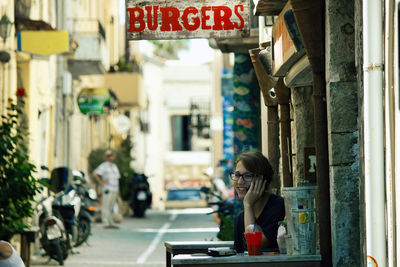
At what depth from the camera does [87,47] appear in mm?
28875

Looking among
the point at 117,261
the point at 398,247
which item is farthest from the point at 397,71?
the point at 117,261

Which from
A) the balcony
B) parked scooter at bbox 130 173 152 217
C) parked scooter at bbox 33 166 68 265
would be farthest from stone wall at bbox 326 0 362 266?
parked scooter at bbox 130 173 152 217

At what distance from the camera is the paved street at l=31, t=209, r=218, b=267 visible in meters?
16.5

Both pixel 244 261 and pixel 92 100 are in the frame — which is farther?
pixel 92 100

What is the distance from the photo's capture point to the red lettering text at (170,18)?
9391 mm

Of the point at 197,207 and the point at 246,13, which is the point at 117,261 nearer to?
the point at 246,13

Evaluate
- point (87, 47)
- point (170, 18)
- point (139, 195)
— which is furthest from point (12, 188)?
point (139, 195)

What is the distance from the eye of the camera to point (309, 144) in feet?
34.4

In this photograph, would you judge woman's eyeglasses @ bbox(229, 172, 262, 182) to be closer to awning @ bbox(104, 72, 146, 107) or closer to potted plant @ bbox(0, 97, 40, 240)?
potted plant @ bbox(0, 97, 40, 240)

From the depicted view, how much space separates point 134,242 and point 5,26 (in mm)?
6512

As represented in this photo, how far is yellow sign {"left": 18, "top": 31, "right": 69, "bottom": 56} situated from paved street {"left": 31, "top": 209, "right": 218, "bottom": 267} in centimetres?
320

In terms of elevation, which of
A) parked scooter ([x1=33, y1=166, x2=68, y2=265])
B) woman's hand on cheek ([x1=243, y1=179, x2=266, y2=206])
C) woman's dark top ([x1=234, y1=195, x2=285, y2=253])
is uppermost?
woman's hand on cheek ([x1=243, y1=179, x2=266, y2=206])

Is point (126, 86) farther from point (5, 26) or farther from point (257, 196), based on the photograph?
point (257, 196)

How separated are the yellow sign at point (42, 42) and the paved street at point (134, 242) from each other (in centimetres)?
320
